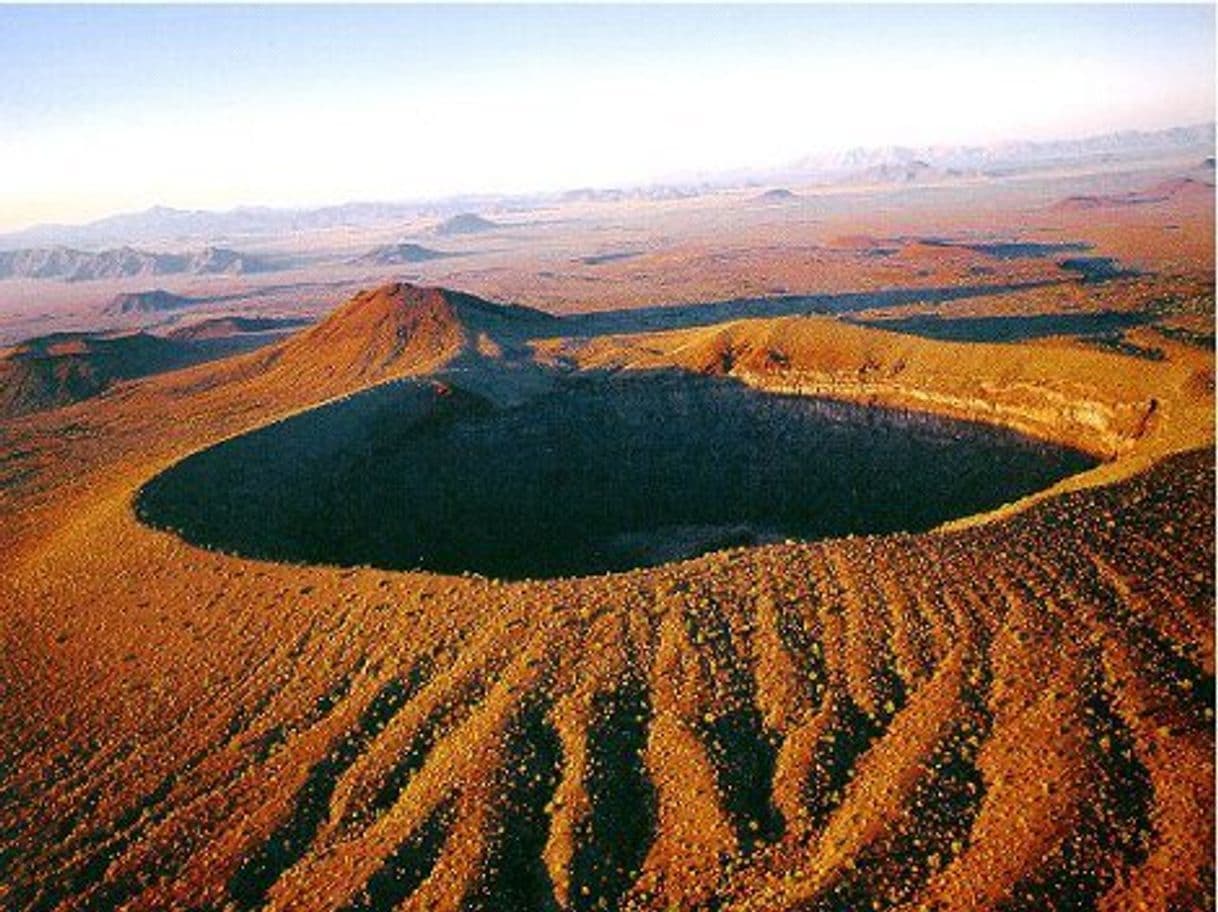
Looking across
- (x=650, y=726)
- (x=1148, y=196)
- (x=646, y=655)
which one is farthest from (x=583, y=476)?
(x=1148, y=196)

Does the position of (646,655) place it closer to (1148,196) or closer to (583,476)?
(583,476)

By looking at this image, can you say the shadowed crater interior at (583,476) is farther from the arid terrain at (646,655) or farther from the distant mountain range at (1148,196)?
the distant mountain range at (1148,196)

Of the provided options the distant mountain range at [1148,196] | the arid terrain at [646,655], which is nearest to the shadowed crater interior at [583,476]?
the arid terrain at [646,655]

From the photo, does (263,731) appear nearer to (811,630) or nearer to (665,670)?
(665,670)

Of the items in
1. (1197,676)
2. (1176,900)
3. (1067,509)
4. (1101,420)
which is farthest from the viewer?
(1101,420)

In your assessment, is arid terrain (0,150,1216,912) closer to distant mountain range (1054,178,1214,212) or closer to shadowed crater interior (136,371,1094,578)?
shadowed crater interior (136,371,1094,578)

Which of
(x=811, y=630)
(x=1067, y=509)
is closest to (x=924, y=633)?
(x=811, y=630)

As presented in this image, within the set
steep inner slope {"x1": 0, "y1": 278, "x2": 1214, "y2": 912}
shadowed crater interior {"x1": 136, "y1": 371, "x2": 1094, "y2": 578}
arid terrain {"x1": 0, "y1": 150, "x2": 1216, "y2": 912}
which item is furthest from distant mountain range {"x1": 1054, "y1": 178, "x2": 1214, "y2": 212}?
steep inner slope {"x1": 0, "y1": 278, "x2": 1214, "y2": 912}
